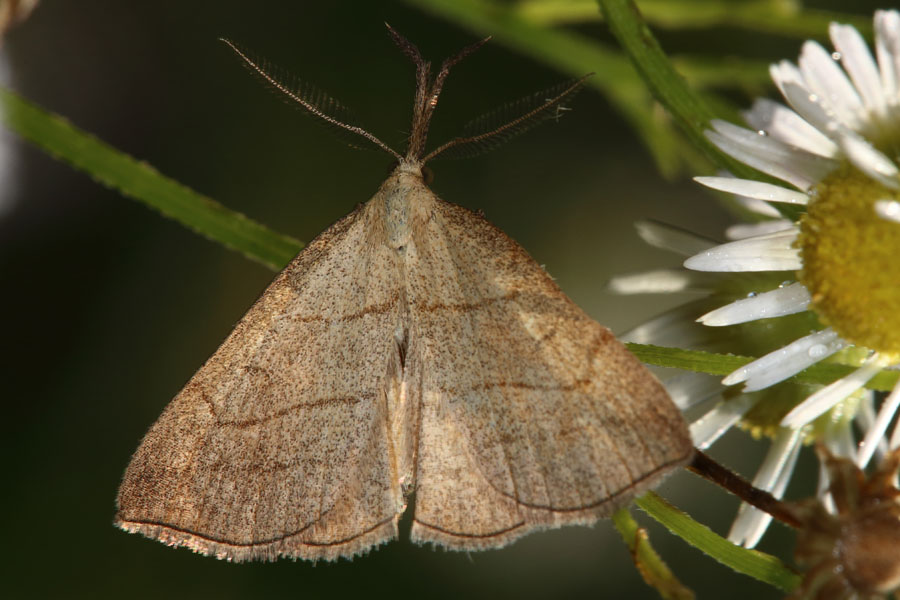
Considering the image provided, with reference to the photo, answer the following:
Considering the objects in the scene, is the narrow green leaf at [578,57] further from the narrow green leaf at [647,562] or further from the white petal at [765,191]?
the narrow green leaf at [647,562]

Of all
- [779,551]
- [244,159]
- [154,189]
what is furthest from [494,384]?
[244,159]

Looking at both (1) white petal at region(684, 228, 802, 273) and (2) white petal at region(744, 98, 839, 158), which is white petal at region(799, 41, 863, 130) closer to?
(2) white petal at region(744, 98, 839, 158)

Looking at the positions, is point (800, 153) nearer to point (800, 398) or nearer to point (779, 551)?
point (800, 398)

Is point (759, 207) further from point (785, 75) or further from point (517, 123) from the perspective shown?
point (517, 123)

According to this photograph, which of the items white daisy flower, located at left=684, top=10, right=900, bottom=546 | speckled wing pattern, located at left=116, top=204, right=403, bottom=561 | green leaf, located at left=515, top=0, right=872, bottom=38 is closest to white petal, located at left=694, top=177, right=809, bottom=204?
white daisy flower, located at left=684, top=10, right=900, bottom=546

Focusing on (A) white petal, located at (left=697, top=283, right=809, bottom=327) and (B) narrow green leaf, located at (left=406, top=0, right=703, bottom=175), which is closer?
(A) white petal, located at (left=697, top=283, right=809, bottom=327)

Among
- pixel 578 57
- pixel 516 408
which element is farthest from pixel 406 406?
pixel 578 57

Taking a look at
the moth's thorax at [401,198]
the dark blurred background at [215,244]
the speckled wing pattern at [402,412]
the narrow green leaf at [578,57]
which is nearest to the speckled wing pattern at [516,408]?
the speckled wing pattern at [402,412]

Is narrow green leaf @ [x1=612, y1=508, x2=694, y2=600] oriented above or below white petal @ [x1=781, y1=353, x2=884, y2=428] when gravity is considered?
below
